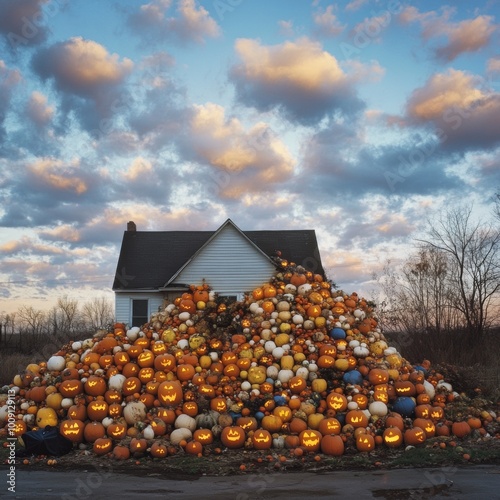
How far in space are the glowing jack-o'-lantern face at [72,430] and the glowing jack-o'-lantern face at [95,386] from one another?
2.03 feet

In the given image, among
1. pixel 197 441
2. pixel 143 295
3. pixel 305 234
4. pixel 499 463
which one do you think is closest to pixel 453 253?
pixel 305 234

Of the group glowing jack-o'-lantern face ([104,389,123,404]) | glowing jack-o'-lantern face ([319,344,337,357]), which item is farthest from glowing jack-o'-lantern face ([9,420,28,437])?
glowing jack-o'-lantern face ([319,344,337,357])

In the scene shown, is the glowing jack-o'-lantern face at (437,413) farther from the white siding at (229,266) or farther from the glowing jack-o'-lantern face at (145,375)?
the white siding at (229,266)

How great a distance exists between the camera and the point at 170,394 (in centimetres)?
885

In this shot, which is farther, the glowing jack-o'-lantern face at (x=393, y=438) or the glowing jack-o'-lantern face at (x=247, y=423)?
the glowing jack-o'-lantern face at (x=247, y=423)

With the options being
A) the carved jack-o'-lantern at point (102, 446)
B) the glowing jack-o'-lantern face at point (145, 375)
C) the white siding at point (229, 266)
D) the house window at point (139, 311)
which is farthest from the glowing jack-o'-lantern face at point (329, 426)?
the house window at point (139, 311)

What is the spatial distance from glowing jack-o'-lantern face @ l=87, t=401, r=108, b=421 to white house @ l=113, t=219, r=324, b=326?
40.4ft

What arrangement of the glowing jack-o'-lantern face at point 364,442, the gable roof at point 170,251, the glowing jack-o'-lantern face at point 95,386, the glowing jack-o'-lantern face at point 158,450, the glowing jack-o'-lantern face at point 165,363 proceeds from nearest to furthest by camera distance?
the glowing jack-o'-lantern face at point 158,450 < the glowing jack-o'-lantern face at point 364,442 < the glowing jack-o'-lantern face at point 95,386 < the glowing jack-o'-lantern face at point 165,363 < the gable roof at point 170,251

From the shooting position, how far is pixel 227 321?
10664 mm

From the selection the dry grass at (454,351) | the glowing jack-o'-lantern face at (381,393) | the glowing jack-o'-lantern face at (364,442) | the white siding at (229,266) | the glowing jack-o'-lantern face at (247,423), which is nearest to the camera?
the glowing jack-o'-lantern face at (364,442)

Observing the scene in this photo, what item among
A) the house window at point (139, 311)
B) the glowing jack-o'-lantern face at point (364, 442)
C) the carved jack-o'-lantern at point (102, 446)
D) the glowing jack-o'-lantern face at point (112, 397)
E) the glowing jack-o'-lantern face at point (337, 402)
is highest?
the house window at point (139, 311)

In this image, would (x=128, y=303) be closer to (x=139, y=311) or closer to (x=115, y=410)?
(x=139, y=311)

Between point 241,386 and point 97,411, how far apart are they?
2336 millimetres

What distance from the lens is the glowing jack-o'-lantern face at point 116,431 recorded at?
27.5 feet
